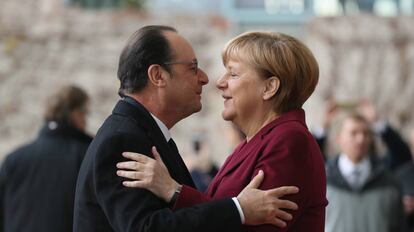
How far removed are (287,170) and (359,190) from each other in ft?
10.1

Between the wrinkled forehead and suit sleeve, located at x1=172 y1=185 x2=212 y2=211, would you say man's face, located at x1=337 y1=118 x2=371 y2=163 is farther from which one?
suit sleeve, located at x1=172 y1=185 x2=212 y2=211

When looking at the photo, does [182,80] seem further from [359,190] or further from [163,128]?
[359,190]

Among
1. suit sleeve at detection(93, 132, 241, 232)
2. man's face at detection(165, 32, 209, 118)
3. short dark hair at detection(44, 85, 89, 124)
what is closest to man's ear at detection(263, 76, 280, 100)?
man's face at detection(165, 32, 209, 118)

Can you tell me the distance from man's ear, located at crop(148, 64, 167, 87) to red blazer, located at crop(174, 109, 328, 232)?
35 cm

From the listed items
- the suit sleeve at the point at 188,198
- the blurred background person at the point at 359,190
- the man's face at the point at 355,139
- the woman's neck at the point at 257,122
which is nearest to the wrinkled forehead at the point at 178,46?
the woman's neck at the point at 257,122

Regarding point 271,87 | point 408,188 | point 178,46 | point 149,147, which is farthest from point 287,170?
point 408,188

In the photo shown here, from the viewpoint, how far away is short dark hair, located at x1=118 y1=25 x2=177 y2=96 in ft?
11.2

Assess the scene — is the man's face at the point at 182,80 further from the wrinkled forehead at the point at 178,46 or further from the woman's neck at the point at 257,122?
the woman's neck at the point at 257,122

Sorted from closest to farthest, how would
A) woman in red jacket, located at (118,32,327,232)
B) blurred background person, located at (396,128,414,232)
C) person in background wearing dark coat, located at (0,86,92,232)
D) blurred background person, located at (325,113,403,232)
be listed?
woman in red jacket, located at (118,32,327,232) < person in background wearing dark coat, located at (0,86,92,232) < blurred background person, located at (325,113,403,232) < blurred background person, located at (396,128,414,232)

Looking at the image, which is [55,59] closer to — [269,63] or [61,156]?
[61,156]

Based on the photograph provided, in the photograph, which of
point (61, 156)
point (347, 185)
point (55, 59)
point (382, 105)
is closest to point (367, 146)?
point (347, 185)

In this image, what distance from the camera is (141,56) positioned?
135 inches

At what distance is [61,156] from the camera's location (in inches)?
203

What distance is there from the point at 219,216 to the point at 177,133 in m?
7.16
